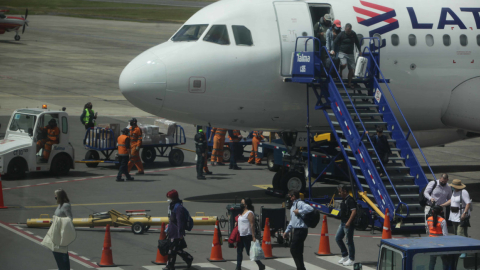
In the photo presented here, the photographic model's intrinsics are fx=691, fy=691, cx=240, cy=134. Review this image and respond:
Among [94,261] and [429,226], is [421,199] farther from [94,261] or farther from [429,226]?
[94,261]

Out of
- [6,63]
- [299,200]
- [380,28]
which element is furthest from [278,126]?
[6,63]

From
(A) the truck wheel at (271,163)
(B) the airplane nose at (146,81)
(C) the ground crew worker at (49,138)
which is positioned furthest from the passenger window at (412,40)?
(C) the ground crew worker at (49,138)

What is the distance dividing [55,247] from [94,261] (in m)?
1.91

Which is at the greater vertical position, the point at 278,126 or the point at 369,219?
the point at 278,126

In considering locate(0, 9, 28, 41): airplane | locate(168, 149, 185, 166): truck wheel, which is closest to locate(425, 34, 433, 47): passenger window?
locate(168, 149, 185, 166): truck wheel

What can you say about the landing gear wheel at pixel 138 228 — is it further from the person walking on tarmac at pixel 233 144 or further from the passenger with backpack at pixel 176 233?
the person walking on tarmac at pixel 233 144

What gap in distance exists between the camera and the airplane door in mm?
19641

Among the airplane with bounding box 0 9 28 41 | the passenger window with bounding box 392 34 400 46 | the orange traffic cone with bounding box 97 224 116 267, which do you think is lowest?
the orange traffic cone with bounding box 97 224 116 267

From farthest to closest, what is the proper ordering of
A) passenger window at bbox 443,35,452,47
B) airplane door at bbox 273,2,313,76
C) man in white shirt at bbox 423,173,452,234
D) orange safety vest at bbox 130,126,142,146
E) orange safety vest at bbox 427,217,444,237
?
orange safety vest at bbox 130,126,142,146 < passenger window at bbox 443,35,452,47 < airplane door at bbox 273,2,313,76 < man in white shirt at bbox 423,173,452,234 < orange safety vest at bbox 427,217,444,237

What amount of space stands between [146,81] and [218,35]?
2499mm

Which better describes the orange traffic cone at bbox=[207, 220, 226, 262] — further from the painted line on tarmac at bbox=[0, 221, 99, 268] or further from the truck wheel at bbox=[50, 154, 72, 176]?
the truck wheel at bbox=[50, 154, 72, 176]

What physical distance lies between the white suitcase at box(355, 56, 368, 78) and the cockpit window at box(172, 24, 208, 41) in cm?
452

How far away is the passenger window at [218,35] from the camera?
1955 cm

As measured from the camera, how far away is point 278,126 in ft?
68.5
